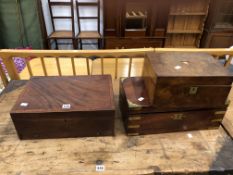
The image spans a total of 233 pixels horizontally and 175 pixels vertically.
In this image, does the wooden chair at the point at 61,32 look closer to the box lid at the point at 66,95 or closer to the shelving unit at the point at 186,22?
the shelving unit at the point at 186,22

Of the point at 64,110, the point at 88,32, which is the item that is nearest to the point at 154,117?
the point at 64,110

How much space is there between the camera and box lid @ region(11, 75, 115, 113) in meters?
1.00

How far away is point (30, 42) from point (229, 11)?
3510mm

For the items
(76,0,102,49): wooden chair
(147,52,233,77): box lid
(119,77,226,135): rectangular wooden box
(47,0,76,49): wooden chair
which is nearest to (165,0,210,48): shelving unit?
→ (76,0,102,49): wooden chair

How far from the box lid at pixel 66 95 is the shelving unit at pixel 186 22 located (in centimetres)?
257

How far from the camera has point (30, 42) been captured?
3.23 m

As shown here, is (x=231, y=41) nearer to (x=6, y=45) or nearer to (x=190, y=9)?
(x=190, y=9)

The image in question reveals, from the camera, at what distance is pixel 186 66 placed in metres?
1.03

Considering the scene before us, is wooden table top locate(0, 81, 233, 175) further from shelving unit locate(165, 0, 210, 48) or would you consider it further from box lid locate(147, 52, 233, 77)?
shelving unit locate(165, 0, 210, 48)

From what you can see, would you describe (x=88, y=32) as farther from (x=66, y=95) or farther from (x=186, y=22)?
(x=66, y=95)

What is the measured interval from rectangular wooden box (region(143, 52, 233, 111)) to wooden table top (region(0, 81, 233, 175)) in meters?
0.22

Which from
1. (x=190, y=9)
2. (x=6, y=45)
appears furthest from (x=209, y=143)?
(x=6, y=45)

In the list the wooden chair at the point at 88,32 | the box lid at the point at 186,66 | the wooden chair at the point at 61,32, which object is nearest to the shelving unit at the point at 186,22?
the wooden chair at the point at 88,32

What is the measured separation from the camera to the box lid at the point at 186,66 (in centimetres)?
96
